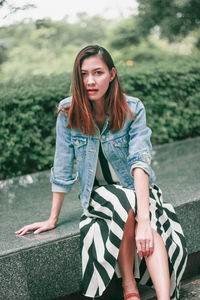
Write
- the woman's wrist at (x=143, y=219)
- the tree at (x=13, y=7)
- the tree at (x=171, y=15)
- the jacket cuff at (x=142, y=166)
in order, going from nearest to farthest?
the woman's wrist at (x=143, y=219) → the jacket cuff at (x=142, y=166) → the tree at (x=13, y=7) → the tree at (x=171, y=15)

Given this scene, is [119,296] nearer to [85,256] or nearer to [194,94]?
[85,256]

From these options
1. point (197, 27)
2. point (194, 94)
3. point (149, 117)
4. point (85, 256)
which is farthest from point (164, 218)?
point (197, 27)

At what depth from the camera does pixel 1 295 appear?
2.34 metres

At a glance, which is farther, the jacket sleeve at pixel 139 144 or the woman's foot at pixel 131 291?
the jacket sleeve at pixel 139 144

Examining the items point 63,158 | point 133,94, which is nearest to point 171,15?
point 133,94

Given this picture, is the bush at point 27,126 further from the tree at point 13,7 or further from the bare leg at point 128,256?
the bare leg at point 128,256

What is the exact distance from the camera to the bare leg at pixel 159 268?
220cm

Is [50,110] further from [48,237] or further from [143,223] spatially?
[143,223]

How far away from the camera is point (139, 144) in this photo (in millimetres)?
2566

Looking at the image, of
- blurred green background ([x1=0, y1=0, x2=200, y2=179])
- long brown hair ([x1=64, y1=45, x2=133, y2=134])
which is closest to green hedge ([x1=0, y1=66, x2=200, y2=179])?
blurred green background ([x1=0, y1=0, x2=200, y2=179])

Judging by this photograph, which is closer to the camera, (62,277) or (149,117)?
(62,277)

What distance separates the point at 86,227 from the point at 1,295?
614 millimetres

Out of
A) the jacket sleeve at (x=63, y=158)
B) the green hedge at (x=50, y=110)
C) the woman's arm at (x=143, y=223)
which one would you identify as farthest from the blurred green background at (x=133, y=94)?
the woman's arm at (x=143, y=223)

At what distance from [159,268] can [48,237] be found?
2.32ft
